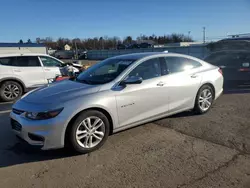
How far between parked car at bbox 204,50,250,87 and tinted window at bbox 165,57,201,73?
11.3 ft

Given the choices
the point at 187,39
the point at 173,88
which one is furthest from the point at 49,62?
the point at 187,39

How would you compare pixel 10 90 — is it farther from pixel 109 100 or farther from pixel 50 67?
pixel 109 100

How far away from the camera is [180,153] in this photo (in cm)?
366

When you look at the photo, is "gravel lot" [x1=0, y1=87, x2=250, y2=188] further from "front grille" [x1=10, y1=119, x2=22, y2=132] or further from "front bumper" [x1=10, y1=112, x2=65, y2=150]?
"front grille" [x1=10, y1=119, x2=22, y2=132]

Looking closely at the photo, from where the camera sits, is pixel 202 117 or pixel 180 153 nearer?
pixel 180 153

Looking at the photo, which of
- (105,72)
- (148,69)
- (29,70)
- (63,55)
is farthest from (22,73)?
(63,55)

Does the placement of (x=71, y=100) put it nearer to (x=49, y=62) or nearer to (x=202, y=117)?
(x=202, y=117)

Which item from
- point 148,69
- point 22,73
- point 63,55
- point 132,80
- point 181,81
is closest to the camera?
point 132,80

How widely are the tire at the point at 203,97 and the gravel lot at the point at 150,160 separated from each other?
538mm

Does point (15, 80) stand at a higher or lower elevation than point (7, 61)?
lower

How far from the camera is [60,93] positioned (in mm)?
3877

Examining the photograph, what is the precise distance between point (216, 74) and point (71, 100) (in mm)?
3842

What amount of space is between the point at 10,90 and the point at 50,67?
1.68m

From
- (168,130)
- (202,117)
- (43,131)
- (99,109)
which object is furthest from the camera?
(202,117)
